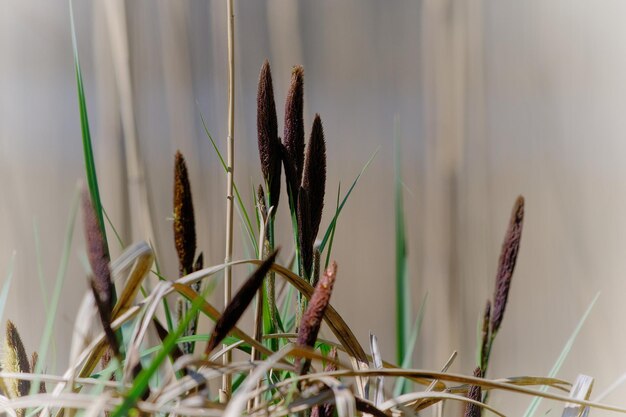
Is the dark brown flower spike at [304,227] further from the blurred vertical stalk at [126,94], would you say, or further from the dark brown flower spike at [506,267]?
the blurred vertical stalk at [126,94]

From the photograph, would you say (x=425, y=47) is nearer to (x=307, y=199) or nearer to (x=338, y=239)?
(x=338, y=239)

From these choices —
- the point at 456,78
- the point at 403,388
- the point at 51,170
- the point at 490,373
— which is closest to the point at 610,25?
the point at 456,78

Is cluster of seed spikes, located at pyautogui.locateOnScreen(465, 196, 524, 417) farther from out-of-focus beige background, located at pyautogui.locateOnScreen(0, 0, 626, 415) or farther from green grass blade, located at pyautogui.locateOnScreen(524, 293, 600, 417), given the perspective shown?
out-of-focus beige background, located at pyautogui.locateOnScreen(0, 0, 626, 415)

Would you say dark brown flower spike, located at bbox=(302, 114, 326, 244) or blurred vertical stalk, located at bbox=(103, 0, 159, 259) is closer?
dark brown flower spike, located at bbox=(302, 114, 326, 244)

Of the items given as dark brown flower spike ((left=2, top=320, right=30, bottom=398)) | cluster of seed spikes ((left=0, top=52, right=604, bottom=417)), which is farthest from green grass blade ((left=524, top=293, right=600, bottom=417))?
dark brown flower spike ((left=2, top=320, right=30, bottom=398))

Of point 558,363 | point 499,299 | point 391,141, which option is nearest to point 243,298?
point 499,299

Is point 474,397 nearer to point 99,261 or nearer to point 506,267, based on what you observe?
point 506,267

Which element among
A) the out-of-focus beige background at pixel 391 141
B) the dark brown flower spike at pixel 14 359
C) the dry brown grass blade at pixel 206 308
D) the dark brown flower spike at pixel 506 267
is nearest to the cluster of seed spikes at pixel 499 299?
the dark brown flower spike at pixel 506 267
